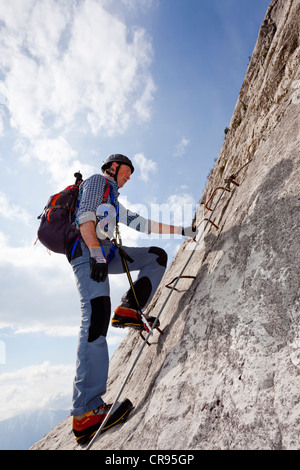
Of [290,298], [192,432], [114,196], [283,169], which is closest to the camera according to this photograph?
[192,432]

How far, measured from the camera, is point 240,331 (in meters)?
3.22

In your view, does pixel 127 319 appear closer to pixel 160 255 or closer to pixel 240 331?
pixel 160 255

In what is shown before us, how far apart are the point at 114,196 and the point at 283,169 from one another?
257 cm

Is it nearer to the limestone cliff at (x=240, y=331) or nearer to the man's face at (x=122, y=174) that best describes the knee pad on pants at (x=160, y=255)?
the limestone cliff at (x=240, y=331)

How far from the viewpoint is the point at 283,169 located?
13.9ft

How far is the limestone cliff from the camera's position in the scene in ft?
8.59

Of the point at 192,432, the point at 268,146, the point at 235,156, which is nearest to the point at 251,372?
the point at 192,432

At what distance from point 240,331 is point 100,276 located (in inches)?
75.0

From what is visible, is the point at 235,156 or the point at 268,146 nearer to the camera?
the point at 268,146

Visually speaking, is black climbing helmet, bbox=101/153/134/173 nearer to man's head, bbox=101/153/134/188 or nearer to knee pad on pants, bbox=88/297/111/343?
man's head, bbox=101/153/134/188

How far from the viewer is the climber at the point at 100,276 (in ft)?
12.9

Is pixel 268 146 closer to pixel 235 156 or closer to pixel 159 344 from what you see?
pixel 235 156

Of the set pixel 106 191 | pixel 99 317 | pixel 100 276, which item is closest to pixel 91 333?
pixel 99 317

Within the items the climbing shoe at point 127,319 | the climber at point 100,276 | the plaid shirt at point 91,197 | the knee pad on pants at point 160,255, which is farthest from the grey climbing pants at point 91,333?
the knee pad on pants at point 160,255
